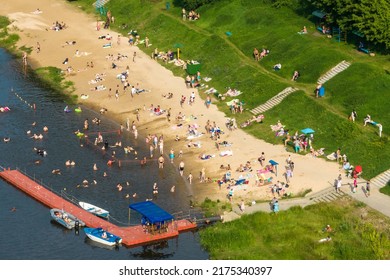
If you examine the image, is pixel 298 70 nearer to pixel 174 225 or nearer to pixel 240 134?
pixel 240 134

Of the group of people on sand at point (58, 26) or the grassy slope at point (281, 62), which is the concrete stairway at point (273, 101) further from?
the group of people on sand at point (58, 26)

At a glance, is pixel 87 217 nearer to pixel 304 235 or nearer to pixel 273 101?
pixel 304 235

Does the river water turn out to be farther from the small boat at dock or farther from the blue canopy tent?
the blue canopy tent

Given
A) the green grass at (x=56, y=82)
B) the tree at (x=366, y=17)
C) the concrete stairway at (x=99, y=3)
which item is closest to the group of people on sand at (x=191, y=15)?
the concrete stairway at (x=99, y=3)

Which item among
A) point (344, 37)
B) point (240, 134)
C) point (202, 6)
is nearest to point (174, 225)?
point (240, 134)

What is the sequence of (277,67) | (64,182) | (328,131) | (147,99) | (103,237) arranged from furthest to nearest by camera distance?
1. (147,99)
2. (277,67)
3. (328,131)
4. (64,182)
5. (103,237)

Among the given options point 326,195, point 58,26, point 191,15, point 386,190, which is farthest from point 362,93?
point 58,26

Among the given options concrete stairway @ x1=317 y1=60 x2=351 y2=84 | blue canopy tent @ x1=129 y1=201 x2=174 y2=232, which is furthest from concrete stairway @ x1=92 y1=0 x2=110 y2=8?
blue canopy tent @ x1=129 y1=201 x2=174 y2=232
